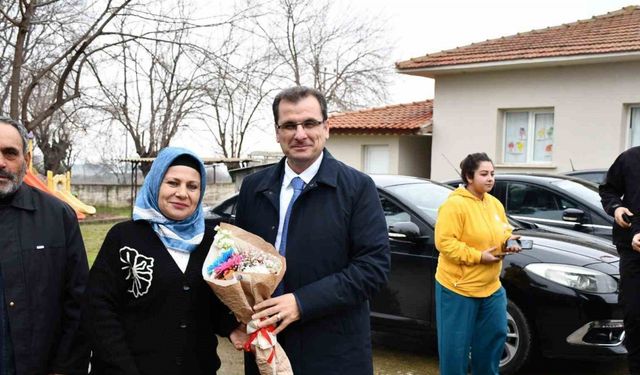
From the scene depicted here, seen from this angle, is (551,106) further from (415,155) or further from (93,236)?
(93,236)

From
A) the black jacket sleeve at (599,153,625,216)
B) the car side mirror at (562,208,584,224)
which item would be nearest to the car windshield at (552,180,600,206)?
the car side mirror at (562,208,584,224)

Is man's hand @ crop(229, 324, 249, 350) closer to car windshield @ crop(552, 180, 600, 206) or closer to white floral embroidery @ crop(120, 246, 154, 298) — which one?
Result: white floral embroidery @ crop(120, 246, 154, 298)

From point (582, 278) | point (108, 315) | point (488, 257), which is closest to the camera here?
point (108, 315)

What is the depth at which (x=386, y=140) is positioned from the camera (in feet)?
56.9

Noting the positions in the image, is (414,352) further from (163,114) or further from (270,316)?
(163,114)

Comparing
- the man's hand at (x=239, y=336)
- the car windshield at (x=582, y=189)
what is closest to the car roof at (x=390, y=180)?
the car windshield at (x=582, y=189)

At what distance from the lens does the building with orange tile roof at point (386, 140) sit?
17094 millimetres

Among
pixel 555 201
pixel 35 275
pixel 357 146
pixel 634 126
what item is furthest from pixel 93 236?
pixel 35 275

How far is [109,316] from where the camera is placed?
2.40 m

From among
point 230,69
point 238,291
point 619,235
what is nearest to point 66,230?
point 238,291

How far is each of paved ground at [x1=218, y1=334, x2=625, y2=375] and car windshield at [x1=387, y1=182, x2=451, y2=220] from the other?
1310 mm

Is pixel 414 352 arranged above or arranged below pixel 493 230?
below

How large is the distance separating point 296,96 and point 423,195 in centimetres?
363

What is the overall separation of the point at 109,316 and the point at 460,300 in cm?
261
